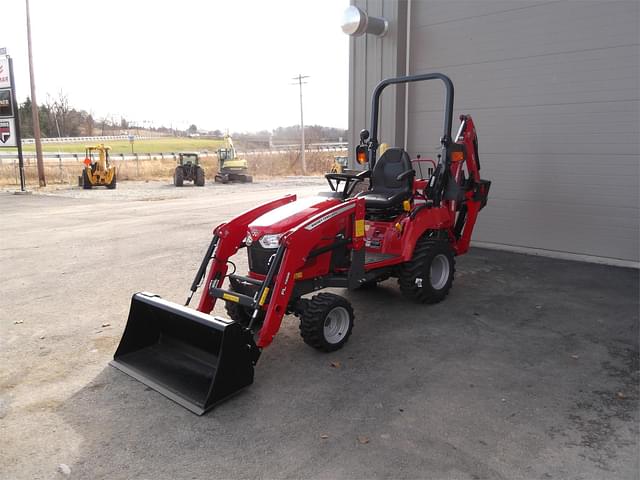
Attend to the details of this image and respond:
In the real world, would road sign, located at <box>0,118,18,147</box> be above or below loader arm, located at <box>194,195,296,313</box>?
above

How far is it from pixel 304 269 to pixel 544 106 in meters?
5.21

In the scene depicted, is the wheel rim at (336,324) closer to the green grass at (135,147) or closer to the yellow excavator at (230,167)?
the yellow excavator at (230,167)

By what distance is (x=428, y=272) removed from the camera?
5.32m

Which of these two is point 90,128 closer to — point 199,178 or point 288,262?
point 199,178

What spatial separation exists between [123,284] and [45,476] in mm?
3840

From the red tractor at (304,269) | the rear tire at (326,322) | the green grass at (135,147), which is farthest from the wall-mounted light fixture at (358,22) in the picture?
the green grass at (135,147)

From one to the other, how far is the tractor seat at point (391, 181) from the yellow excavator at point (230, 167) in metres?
21.9

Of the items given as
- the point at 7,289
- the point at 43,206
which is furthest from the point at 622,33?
the point at 43,206

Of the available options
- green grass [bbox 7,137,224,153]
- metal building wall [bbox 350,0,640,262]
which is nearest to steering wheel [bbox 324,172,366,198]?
metal building wall [bbox 350,0,640,262]

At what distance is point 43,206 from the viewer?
611 inches

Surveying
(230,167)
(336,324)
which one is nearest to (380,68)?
(336,324)

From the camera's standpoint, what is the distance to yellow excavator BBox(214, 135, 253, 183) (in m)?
27.0

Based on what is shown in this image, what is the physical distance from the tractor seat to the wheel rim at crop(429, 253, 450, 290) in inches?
31.3

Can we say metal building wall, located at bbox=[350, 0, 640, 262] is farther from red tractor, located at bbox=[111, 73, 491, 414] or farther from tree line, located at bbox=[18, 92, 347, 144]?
tree line, located at bbox=[18, 92, 347, 144]
